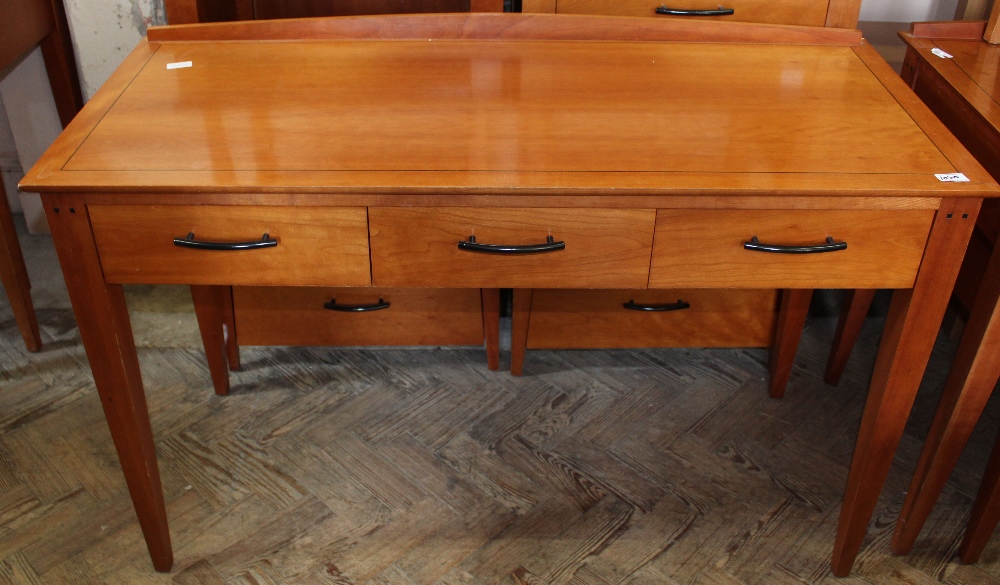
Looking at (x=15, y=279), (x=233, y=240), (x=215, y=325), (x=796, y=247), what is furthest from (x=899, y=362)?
(x=15, y=279)

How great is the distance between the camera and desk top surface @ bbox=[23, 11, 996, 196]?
4.21 feet

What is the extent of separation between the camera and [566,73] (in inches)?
64.0

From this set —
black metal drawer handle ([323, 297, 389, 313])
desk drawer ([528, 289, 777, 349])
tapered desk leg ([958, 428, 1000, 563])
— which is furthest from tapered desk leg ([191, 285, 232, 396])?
tapered desk leg ([958, 428, 1000, 563])

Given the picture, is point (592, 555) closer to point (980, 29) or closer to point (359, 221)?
point (359, 221)

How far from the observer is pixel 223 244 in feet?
4.29

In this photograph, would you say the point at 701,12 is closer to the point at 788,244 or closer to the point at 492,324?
the point at 788,244

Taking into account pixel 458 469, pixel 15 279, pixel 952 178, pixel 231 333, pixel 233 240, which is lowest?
pixel 458 469

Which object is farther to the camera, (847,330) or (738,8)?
(847,330)

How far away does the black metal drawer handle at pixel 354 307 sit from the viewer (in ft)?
6.72

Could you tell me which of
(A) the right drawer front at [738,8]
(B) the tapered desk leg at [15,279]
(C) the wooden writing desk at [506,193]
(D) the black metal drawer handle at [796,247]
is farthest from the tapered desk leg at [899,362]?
(B) the tapered desk leg at [15,279]

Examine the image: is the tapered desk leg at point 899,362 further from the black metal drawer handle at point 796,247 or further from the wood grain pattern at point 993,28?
the wood grain pattern at point 993,28

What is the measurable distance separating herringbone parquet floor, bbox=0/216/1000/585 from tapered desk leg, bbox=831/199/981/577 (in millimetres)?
144

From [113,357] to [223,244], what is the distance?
0.30m

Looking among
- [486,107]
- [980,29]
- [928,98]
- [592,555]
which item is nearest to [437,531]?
[592,555]
